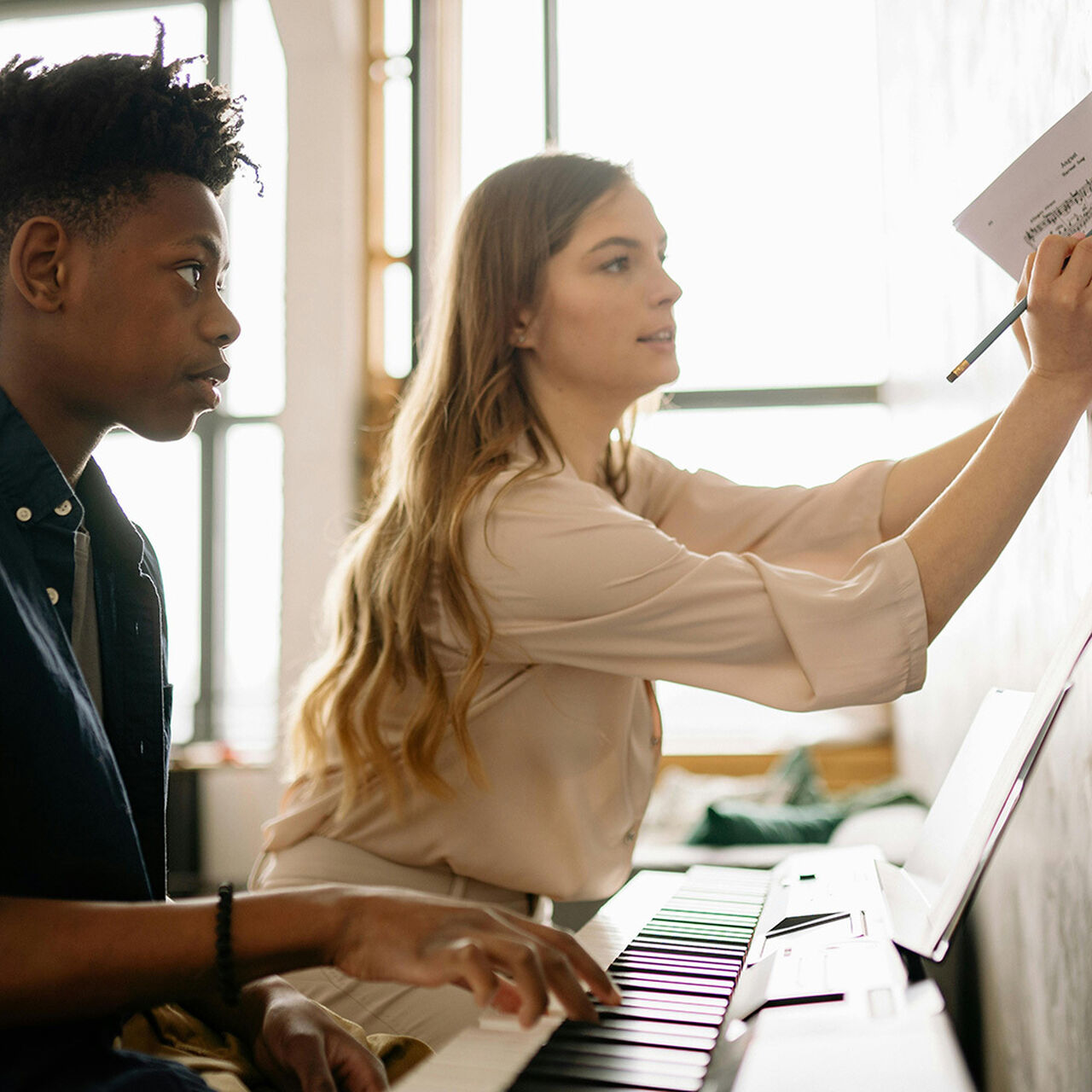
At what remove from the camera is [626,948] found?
117 cm

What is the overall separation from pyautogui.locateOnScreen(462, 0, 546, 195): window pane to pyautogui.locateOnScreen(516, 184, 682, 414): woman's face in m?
4.14

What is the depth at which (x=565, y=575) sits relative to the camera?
1.36 metres

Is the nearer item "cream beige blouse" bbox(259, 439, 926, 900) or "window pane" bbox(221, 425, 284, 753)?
"cream beige blouse" bbox(259, 439, 926, 900)

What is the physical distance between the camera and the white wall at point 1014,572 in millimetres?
1151

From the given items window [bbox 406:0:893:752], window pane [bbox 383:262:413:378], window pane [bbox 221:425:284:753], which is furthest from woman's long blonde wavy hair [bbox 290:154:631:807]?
window pane [bbox 221:425:284:753]

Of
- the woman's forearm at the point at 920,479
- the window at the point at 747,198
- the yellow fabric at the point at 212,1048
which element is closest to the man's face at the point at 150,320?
the yellow fabric at the point at 212,1048

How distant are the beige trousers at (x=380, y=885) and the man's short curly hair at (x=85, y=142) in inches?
32.0

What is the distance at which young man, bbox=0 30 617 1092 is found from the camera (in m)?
0.77

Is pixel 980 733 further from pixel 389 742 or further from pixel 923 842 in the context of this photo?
pixel 389 742

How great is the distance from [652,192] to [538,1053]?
5.03 metres

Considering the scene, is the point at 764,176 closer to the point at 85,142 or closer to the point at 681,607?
the point at 681,607

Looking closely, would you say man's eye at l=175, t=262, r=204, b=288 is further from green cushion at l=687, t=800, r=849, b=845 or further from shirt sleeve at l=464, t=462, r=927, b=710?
green cushion at l=687, t=800, r=849, b=845

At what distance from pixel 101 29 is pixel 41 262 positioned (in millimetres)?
5754

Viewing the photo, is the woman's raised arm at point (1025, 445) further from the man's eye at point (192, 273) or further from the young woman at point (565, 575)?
the man's eye at point (192, 273)
